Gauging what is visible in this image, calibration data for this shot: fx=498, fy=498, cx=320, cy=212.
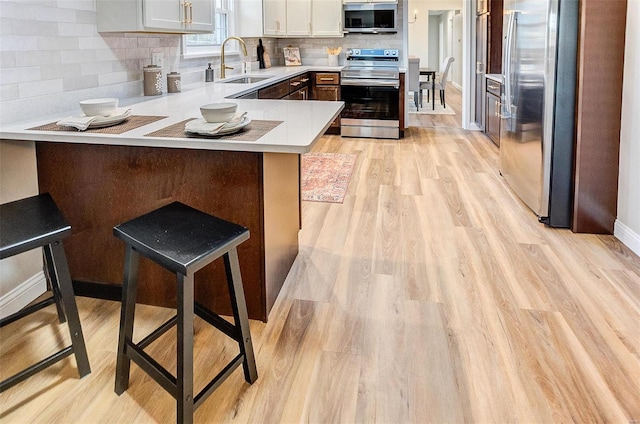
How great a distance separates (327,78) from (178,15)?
343cm

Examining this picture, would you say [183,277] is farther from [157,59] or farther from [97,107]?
[157,59]

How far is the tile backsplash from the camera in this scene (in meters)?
1.97

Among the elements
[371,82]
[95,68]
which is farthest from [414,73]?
[95,68]

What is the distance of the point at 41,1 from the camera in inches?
83.0

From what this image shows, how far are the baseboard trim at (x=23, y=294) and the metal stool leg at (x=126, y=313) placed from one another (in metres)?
0.79

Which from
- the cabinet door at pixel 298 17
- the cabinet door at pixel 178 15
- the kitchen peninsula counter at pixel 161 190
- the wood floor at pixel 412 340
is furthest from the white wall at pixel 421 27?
the kitchen peninsula counter at pixel 161 190

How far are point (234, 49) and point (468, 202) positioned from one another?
9.48ft

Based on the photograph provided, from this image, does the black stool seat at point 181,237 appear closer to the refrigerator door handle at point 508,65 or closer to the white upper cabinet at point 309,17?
the refrigerator door handle at point 508,65

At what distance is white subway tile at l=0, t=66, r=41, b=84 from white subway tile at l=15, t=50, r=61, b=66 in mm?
23

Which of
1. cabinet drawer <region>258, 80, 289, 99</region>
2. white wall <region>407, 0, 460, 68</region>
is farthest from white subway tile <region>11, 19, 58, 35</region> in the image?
white wall <region>407, 0, 460, 68</region>

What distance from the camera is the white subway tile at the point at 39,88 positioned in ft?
6.71

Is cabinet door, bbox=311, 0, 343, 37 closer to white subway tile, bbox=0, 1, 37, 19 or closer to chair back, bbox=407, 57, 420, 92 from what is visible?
chair back, bbox=407, 57, 420, 92

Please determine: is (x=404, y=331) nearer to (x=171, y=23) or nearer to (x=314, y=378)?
(x=314, y=378)

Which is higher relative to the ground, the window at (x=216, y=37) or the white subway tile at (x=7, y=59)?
the window at (x=216, y=37)
